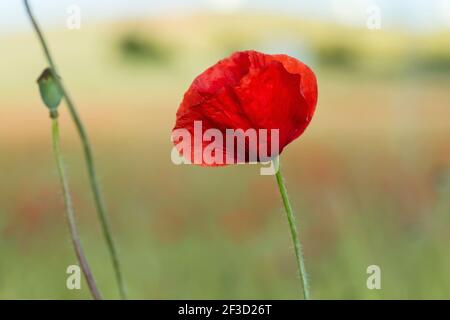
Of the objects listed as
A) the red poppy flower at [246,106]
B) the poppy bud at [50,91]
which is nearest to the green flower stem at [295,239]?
the red poppy flower at [246,106]

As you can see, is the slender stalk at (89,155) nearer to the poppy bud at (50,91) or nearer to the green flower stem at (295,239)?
the poppy bud at (50,91)

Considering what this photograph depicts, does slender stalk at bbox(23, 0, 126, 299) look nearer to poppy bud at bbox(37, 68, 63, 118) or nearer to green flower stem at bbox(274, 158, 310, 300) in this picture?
poppy bud at bbox(37, 68, 63, 118)

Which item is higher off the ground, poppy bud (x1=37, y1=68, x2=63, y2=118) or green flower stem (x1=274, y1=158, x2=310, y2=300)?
poppy bud (x1=37, y1=68, x2=63, y2=118)

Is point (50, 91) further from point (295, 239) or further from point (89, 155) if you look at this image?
point (295, 239)

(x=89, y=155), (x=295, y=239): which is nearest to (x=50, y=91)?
(x=89, y=155)

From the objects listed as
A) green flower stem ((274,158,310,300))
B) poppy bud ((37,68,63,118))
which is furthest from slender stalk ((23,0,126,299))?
green flower stem ((274,158,310,300))
